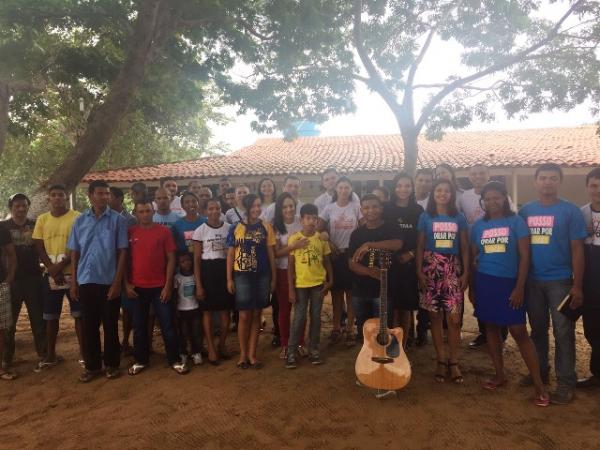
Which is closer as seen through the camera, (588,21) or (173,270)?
(173,270)

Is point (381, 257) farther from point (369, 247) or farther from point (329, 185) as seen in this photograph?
point (329, 185)

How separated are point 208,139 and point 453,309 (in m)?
22.5

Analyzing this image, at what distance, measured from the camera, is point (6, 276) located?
3977 mm

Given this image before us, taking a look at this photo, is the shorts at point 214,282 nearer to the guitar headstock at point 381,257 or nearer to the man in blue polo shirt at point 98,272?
the man in blue polo shirt at point 98,272

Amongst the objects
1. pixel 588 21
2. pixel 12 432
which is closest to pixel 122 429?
pixel 12 432

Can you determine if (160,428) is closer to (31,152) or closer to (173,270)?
(173,270)

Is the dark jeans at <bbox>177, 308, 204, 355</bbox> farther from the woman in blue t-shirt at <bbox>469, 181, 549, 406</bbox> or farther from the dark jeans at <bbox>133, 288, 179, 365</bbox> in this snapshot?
the woman in blue t-shirt at <bbox>469, 181, 549, 406</bbox>

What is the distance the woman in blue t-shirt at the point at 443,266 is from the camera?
3518 millimetres

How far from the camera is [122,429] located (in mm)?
3010

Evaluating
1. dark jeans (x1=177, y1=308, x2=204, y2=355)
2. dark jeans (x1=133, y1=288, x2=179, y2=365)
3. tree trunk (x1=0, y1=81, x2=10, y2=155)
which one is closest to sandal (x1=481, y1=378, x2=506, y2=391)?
dark jeans (x1=177, y1=308, x2=204, y2=355)

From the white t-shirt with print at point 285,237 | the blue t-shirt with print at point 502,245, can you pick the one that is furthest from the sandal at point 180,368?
the blue t-shirt with print at point 502,245

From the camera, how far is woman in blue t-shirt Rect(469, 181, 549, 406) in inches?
125

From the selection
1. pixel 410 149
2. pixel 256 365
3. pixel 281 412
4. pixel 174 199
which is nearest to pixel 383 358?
pixel 281 412

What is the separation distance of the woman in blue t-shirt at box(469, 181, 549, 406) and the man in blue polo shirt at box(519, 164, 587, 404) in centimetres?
12
